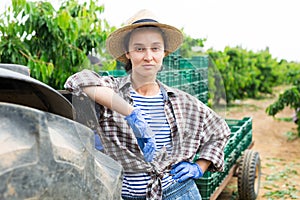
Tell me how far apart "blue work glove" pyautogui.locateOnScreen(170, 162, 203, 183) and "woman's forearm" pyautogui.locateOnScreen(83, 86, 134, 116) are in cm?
37

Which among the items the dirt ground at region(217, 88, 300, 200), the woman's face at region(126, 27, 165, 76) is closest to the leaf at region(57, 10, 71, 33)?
the dirt ground at region(217, 88, 300, 200)

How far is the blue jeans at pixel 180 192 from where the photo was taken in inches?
67.4

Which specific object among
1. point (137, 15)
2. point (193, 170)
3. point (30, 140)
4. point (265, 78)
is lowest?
point (265, 78)

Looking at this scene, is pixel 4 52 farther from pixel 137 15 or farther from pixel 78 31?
pixel 137 15

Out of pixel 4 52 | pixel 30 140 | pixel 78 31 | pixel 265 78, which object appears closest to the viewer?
pixel 30 140

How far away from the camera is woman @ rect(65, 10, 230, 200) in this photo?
4.48 feet

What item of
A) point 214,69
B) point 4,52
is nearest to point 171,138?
point 214,69

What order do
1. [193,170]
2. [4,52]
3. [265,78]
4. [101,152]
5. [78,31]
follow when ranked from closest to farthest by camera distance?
[101,152], [193,170], [4,52], [78,31], [265,78]

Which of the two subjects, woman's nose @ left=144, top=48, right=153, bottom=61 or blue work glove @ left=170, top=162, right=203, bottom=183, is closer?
woman's nose @ left=144, top=48, right=153, bottom=61

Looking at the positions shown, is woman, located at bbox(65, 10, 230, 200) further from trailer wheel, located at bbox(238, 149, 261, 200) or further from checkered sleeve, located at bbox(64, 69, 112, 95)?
trailer wheel, located at bbox(238, 149, 261, 200)

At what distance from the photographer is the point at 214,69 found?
1.79 meters

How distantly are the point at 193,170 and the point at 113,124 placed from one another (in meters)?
0.49

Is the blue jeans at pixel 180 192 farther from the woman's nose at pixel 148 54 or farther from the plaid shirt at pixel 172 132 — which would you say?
the woman's nose at pixel 148 54

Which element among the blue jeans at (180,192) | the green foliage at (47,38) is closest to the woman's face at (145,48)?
the blue jeans at (180,192)
